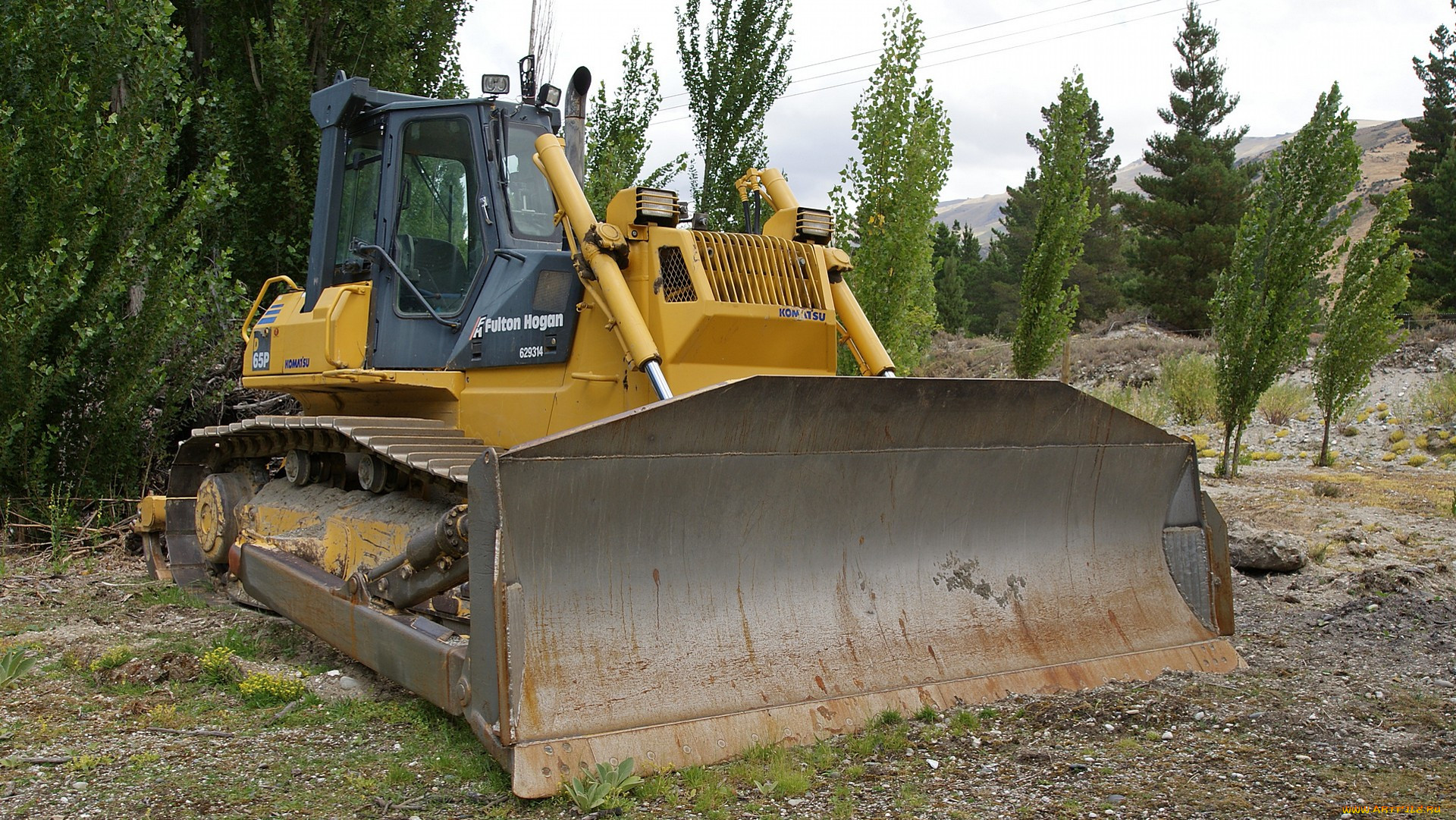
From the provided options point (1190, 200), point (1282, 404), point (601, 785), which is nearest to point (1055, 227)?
point (1282, 404)

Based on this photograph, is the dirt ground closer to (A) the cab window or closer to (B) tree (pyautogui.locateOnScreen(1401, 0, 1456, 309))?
(A) the cab window

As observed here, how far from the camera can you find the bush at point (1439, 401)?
57.7 ft

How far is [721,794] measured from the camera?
3271 mm

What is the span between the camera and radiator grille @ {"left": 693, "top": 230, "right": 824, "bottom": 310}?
4.71 m

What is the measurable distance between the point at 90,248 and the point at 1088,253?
36400mm

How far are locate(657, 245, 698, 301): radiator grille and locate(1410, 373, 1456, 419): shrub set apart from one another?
56.0 ft

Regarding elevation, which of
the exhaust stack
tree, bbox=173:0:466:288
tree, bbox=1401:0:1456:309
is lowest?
the exhaust stack

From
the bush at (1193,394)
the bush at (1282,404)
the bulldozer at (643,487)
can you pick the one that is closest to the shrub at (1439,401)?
the bush at (1282,404)

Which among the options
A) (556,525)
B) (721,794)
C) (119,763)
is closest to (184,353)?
(119,763)

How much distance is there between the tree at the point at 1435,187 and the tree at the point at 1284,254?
19.6 meters

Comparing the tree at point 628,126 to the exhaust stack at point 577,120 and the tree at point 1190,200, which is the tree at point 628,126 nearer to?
the exhaust stack at point 577,120

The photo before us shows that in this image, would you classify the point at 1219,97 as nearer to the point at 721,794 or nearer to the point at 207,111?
the point at 207,111

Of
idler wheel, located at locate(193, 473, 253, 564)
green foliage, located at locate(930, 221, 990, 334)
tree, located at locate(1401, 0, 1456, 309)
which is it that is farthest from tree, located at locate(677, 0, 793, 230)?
tree, located at locate(1401, 0, 1456, 309)

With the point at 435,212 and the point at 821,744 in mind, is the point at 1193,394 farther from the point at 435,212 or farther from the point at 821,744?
the point at 821,744
